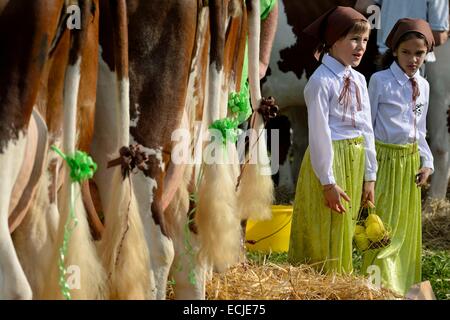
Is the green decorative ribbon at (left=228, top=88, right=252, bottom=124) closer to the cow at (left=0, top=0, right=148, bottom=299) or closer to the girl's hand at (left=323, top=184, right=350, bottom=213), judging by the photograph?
the girl's hand at (left=323, top=184, right=350, bottom=213)

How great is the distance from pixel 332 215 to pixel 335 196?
19cm

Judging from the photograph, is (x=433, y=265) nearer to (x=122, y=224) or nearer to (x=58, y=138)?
(x=122, y=224)

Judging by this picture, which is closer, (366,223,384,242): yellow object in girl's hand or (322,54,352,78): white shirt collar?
(322,54,352,78): white shirt collar

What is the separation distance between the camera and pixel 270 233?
724cm

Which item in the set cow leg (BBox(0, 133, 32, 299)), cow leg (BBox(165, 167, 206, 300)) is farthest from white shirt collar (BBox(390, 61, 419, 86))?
cow leg (BBox(0, 133, 32, 299))

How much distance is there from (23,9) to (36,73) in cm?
22

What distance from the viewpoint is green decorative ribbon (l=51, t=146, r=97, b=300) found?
3762 mm

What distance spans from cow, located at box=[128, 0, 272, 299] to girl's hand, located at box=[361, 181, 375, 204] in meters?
1.16

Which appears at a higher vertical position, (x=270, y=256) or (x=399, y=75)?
(x=399, y=75)

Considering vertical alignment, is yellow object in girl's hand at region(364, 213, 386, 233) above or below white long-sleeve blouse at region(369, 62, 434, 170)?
below

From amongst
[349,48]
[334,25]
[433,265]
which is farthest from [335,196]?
[433,265]

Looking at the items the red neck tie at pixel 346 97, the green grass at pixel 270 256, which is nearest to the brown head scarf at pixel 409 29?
the red neck tie at pixel 346 97

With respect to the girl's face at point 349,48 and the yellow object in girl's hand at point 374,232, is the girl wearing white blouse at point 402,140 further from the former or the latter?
the girl's face at point 349,48
